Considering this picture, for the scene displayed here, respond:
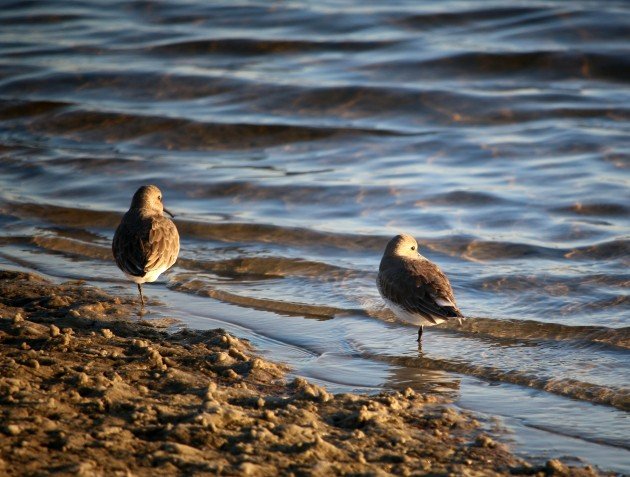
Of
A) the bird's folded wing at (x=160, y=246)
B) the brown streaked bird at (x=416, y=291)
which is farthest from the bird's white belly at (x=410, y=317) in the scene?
the bird's folded wing at (x=160, y=246)

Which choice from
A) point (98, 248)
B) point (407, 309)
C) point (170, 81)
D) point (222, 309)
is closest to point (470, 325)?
point (407, 309)

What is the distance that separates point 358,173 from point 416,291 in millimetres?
5541

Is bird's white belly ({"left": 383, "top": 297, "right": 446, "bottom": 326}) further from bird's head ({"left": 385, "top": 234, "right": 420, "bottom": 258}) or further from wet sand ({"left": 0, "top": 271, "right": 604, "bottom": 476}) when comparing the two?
wet sand ({"left": 0, "top": 271, "right": 604, "bottom": 476})

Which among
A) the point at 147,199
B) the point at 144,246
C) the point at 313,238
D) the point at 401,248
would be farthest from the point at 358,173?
the point at 144,246

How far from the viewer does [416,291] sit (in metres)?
7.68

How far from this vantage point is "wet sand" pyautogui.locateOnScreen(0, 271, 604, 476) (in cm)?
444

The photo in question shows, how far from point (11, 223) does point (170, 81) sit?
22.0 ft

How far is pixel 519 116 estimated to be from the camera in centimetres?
1491

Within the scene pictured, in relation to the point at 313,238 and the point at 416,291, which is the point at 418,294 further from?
the point at 313,238

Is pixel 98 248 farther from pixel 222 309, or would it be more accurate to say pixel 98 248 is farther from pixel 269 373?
pixel 269 373

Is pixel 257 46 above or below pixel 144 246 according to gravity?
above

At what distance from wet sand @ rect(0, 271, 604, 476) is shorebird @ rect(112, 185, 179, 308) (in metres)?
1.58

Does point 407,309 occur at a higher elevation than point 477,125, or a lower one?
lower

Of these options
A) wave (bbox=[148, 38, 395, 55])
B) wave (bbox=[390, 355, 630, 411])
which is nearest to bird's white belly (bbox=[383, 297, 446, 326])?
wave (bbox=[390, 355, 630, 411])
